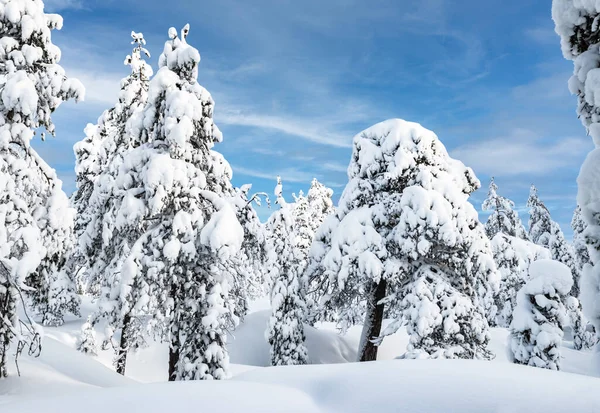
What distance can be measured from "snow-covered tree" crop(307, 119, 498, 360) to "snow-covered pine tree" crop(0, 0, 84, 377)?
7.72 m

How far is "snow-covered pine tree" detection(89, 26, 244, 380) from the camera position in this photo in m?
12.2

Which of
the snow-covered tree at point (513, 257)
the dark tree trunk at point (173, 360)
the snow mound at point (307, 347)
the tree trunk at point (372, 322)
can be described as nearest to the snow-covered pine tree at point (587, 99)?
the tree trunk at point (372, 322)

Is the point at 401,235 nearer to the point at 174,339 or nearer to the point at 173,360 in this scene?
the point at 174,339

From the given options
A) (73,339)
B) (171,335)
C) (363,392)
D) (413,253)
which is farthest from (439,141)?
(73,339)

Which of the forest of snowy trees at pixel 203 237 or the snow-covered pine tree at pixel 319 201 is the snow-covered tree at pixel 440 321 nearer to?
the forest of snowy trees at pixel 203 237

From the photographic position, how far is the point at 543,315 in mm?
12281

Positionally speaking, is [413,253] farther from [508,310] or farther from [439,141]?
[508,310]

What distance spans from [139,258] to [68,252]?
213cm

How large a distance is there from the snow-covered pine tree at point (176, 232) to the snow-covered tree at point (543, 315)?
806 centimetres

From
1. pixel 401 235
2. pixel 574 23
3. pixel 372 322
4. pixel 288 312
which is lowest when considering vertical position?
pixel 372 322

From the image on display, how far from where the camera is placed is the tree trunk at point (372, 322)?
15.1 meters

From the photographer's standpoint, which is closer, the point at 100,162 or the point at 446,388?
the point at 446,388

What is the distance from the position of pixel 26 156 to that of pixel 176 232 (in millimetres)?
3943

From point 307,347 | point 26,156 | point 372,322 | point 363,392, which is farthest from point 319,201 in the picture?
point 363,392
